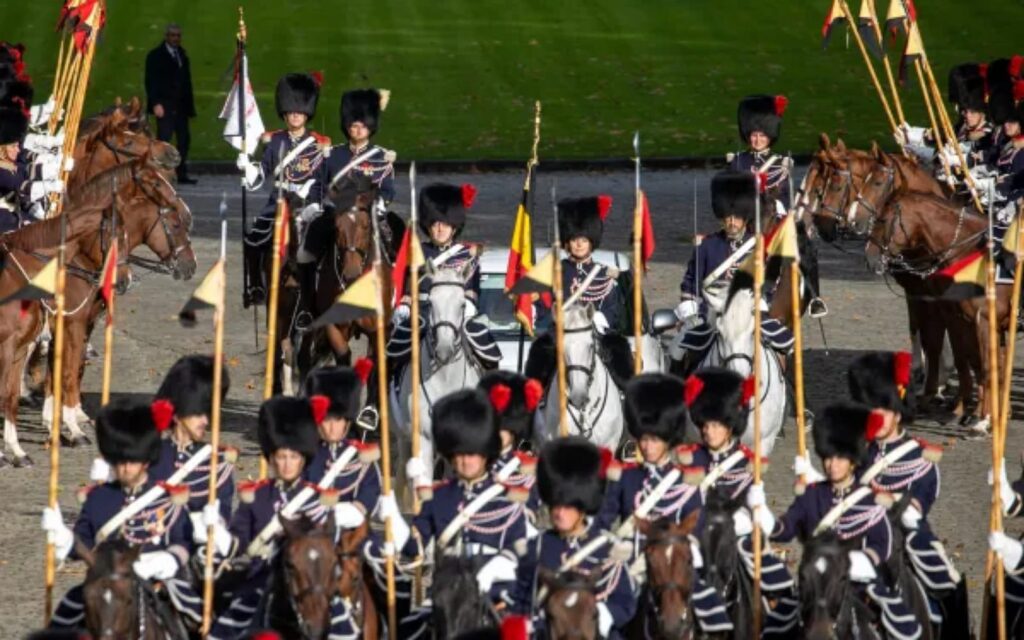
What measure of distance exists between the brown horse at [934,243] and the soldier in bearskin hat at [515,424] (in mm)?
5428

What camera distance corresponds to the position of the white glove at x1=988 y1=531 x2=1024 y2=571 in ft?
39.1

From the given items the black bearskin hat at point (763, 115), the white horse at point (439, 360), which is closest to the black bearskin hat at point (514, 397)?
the white horse at point (439, 360)

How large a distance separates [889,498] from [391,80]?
91.1ft

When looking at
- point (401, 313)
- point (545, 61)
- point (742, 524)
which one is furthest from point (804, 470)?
point (545, 61)

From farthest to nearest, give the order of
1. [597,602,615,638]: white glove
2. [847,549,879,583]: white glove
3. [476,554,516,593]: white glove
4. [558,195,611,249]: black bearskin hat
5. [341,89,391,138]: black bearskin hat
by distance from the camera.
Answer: [341,89,391,138]: black bearskin hat < [558,195,611,249]: black bearskin hat < [847,549,879,583]: white glove < [476,554,516,593]: white glove < [597,602,615,638]: white glove

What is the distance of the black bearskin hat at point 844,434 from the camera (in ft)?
40.1

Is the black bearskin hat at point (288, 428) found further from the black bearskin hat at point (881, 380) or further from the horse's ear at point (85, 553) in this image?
the black bearskin hat at point (881, 380)

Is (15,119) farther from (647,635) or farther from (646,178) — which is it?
(646,178)

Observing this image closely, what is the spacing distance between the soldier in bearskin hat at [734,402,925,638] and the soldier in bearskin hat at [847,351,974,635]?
4.7 inches

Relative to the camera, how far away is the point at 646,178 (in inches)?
1305

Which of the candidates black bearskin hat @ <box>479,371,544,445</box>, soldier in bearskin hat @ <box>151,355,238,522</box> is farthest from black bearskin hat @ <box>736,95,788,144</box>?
soldier in bearskin hat @ <box>151,355,238,522</box>

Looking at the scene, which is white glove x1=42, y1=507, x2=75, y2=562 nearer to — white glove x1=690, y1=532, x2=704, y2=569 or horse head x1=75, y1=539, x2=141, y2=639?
horse head x1=75, y1=539, x2=141, y2=639

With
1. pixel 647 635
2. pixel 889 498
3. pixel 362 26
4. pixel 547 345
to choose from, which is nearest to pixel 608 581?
pixel 647 635

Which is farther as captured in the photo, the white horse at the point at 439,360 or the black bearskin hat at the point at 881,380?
the white horse at the point at 439,360
